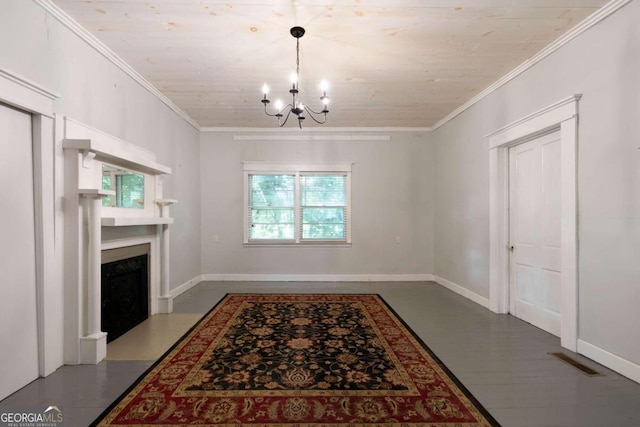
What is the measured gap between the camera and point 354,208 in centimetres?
566

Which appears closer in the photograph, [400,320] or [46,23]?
[46,23]

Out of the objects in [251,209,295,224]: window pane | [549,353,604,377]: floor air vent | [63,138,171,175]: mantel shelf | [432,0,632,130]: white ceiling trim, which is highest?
[432,0,632,130]: white ceiling trim

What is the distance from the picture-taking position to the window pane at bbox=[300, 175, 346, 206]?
5707 millimetres

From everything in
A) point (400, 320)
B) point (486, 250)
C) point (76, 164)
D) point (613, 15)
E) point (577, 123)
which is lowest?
point (400, 320)

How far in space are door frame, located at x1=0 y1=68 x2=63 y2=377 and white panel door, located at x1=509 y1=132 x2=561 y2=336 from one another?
449 cm

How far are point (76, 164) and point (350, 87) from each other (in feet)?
9.84

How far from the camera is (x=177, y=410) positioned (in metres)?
1.93

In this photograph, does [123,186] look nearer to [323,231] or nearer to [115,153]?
[115,153]

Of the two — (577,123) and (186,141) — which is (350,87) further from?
(186,141)

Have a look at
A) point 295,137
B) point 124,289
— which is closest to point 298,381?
point 124,289

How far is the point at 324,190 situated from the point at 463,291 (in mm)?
2851

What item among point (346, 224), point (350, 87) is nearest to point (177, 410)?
point (350, 87)

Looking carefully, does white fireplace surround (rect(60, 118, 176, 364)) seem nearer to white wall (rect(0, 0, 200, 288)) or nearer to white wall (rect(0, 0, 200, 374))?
white wall (rect(0, 0, 200, 374))

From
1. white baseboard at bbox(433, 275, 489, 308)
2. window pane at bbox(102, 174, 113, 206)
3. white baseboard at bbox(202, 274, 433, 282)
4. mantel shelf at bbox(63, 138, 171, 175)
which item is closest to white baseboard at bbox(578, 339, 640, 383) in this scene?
white baseboard at bbox(433, 275, 489, 308)
